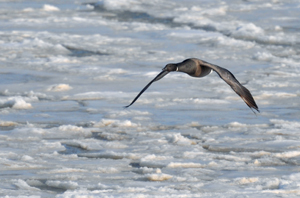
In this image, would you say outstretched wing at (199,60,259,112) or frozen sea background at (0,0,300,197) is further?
frozen sea background at (0,0,300,197)

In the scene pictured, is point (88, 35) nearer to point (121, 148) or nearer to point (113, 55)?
point (113, 55)

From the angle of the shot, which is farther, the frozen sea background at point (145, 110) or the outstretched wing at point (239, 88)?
the frozen sea background at point (145, 110)

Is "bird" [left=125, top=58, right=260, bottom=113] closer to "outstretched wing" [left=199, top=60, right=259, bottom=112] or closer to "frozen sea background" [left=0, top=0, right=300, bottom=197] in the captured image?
"outstretched wing" [left=199, top=60, right=259, bottom=112]

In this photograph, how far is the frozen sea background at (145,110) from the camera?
5.14 m

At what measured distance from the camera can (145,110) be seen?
24.7 feet

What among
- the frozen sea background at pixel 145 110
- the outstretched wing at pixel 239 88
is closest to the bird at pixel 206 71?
the outstretched wing at pixel 239 88

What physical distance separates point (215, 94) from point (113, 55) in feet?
10.4

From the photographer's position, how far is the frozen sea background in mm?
5141

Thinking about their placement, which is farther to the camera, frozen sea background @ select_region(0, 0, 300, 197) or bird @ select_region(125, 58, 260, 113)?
frozen sea background @ select_region(0, 0, 300, 197)

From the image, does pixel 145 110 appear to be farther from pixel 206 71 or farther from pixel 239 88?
pixel 239 88

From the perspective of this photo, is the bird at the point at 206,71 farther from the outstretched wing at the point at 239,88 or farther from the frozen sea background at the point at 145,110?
the frozen sea background at the point at 145,110

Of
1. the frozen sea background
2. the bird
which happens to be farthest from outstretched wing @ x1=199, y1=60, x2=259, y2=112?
the frozen sea background

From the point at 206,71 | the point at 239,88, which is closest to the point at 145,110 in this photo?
the point at 206,71

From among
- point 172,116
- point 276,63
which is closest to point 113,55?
point 276,63
